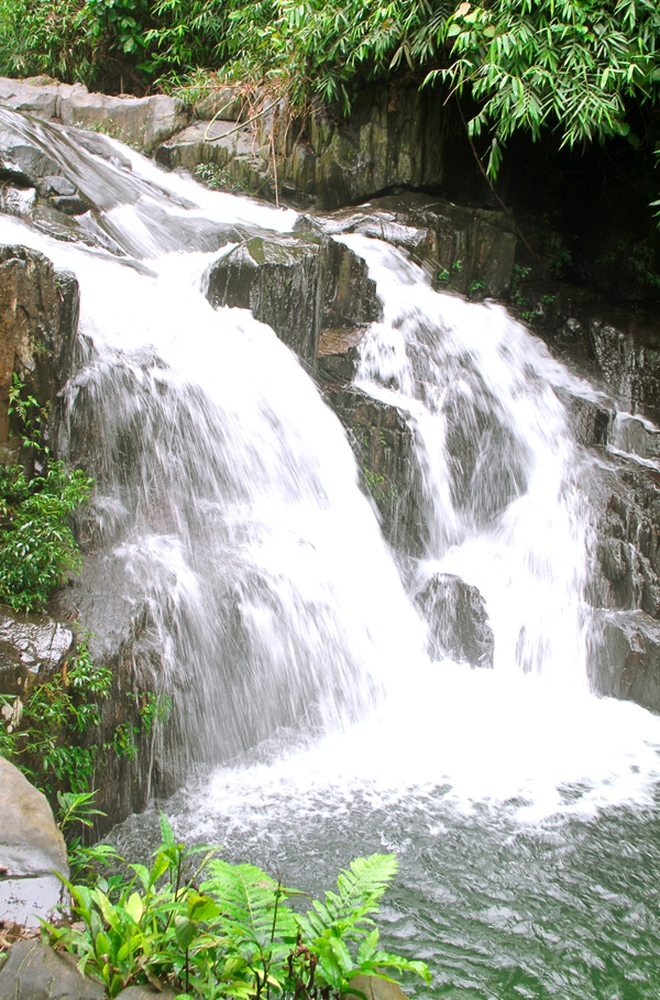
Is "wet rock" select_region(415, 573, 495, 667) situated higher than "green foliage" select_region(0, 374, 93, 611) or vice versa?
"green foliage" select_region(0, 374, 93, 611)

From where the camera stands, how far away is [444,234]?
31.1 ft

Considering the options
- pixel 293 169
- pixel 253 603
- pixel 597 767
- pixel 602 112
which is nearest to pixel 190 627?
pixel 253 603

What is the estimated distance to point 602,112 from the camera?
292 inches

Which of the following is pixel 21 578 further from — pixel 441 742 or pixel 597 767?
pixel 597 767

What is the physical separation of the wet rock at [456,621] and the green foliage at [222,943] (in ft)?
13.4

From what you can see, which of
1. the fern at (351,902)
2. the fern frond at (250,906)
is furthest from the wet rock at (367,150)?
the fern frond at (250,906)

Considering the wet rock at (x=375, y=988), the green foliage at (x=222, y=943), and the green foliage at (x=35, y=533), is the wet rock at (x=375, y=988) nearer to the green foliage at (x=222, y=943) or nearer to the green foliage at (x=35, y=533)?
the green foliage at (x=222, y=943)

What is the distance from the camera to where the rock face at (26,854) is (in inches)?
92.5

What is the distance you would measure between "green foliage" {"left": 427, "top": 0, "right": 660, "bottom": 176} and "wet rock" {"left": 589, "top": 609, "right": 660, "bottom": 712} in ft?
15.4

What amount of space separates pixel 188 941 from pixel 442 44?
32.7 ft

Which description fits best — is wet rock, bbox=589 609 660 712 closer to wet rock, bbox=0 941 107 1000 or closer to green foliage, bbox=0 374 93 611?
green foliage, bbox=0 374 93 611

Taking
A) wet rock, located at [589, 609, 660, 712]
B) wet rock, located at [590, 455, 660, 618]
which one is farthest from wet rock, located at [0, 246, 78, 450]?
wet rock, located at [590, 455, 660, 618]

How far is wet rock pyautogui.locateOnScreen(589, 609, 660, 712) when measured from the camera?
20.7ft

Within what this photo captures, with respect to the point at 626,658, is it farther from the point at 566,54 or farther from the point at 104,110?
the point at 104,110
